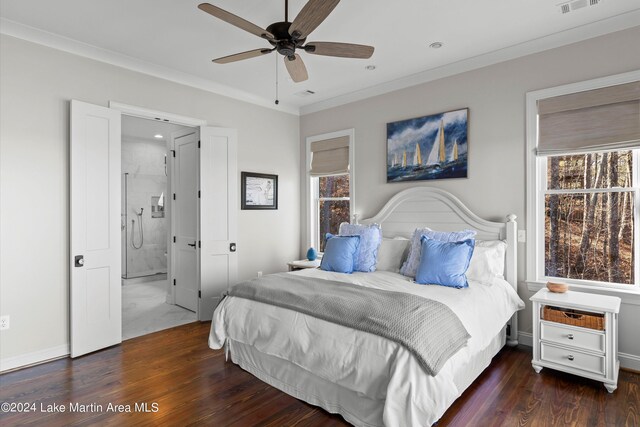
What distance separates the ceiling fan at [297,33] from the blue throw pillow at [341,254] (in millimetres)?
1736

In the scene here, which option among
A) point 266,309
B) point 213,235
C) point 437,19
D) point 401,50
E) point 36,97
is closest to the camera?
point 266,309

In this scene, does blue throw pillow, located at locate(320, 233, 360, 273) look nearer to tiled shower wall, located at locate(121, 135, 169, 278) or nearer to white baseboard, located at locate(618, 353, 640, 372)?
white baseboard, located at locate(618, 353, 640, 372)

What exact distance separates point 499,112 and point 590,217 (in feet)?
4.19

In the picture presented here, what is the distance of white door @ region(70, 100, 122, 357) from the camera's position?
325cm

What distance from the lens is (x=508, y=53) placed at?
11.4 feet

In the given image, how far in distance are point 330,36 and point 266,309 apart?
2.45 metres

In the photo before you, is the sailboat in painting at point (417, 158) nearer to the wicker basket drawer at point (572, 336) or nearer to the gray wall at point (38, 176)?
the wicker basket drawer at point (572, 336)

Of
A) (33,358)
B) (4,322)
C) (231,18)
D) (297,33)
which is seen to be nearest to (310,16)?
(297,33)

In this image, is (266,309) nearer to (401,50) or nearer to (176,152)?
(401,50)

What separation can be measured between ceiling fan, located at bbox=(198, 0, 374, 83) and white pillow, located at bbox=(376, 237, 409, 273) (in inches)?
79.7

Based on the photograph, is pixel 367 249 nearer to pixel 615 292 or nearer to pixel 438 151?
pixel 438 151

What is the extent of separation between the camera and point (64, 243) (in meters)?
3.28

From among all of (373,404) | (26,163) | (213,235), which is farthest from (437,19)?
(26,163)

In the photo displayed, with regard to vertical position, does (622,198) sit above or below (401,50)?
below
